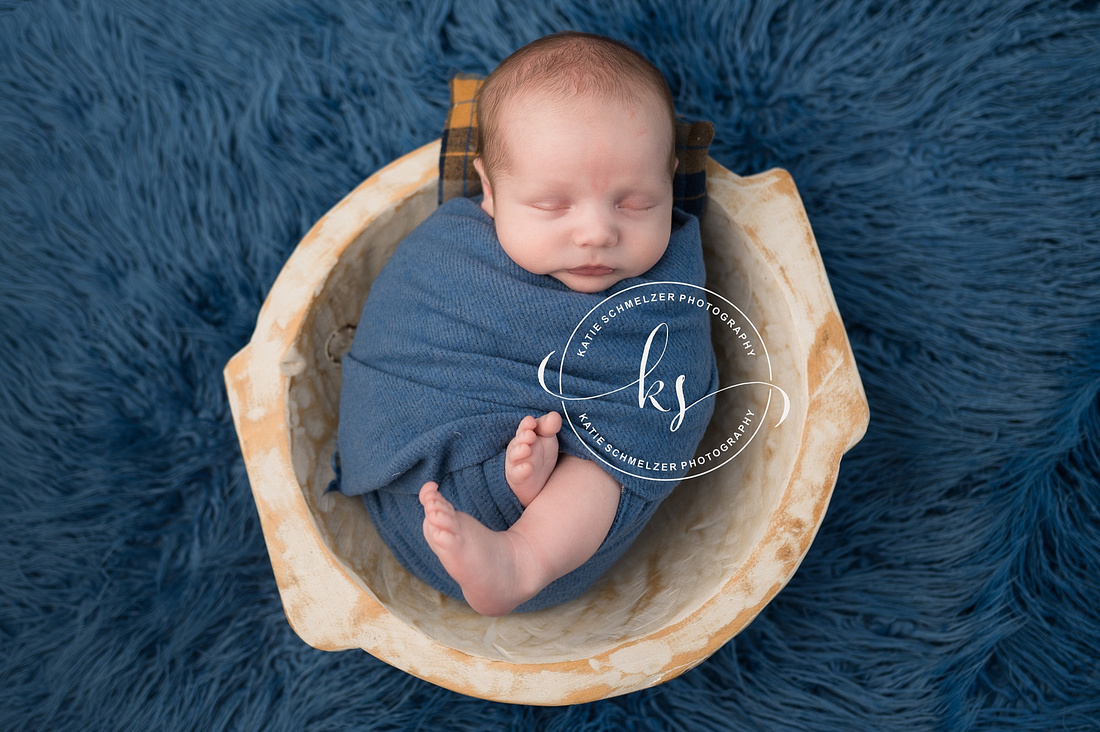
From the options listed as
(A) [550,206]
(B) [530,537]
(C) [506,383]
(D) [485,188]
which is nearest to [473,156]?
(D) [485,188]

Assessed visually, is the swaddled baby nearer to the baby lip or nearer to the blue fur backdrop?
the baby lip

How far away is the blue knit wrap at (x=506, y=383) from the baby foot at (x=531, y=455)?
0.07 ft

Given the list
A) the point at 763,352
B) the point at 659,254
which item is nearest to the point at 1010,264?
the point at 763,352

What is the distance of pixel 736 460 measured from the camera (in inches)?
36.6

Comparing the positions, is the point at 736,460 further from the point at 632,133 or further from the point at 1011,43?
the point at 1011,43

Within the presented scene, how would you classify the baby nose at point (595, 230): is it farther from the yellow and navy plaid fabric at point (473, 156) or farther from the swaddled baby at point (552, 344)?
the yellow and navy plaid fabric at point (473, 156)

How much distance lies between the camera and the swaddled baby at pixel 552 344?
30.9 inches

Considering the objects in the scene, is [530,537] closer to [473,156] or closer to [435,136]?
[473,156]

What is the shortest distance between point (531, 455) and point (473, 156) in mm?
429

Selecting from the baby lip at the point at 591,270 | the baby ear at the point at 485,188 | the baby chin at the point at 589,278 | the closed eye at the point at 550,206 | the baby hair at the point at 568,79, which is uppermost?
the baby hair at the point at 568,79

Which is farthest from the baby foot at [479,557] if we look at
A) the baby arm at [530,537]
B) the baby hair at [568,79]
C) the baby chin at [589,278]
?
the baby hair at [568,79]

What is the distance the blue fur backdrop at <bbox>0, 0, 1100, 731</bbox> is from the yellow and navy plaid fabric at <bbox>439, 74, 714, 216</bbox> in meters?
0.20

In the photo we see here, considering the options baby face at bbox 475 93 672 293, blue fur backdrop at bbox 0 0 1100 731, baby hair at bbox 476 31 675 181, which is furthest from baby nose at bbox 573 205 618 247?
blue fur backdrop at bbox 0 0 1100 731

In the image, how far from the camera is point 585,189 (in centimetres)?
79
